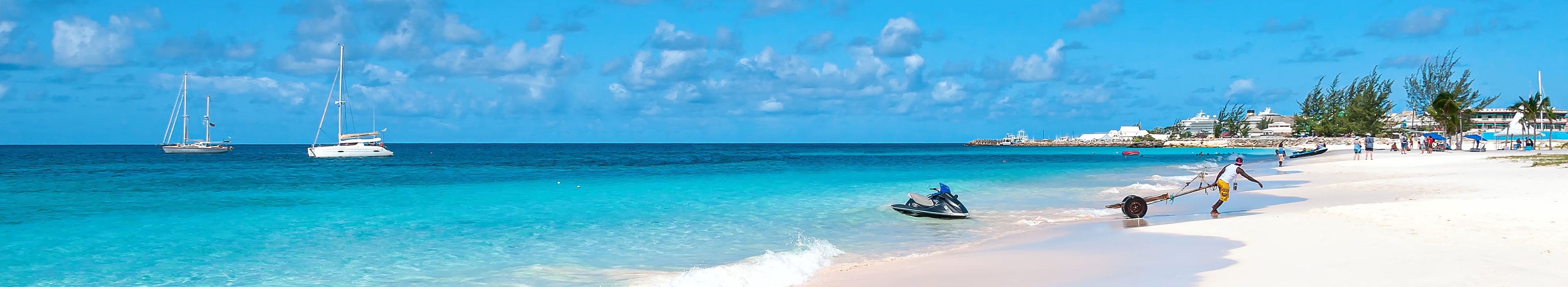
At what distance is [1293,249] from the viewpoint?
8.70 meters

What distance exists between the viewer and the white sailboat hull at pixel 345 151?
195ft

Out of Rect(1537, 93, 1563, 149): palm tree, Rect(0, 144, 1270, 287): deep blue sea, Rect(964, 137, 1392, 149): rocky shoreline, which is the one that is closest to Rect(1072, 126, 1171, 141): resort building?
Rect(964, 137, 1392, 149): rocky shoreline

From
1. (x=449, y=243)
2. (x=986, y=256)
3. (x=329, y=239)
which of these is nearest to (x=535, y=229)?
(x=449, y=243)

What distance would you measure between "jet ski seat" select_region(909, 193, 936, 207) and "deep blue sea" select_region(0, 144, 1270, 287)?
334 mm

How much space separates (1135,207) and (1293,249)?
456 cm

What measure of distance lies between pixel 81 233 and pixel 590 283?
34.8 feet

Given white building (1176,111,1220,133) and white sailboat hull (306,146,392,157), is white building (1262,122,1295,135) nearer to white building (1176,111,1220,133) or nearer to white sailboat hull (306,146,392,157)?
white building (1176,111,1220,133)

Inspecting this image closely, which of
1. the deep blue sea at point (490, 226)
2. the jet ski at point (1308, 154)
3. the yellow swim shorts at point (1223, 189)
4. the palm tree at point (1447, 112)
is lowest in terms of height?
the deep blue sea at point (490, 226)

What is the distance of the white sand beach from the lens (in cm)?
707

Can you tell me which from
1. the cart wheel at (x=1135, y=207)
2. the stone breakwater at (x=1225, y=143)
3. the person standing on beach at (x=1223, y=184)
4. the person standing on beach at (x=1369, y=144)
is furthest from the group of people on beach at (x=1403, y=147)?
the stone breakwater at (x=1225, y=143)

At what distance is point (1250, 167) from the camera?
128ft

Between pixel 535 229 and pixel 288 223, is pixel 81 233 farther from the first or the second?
pixel 535 229

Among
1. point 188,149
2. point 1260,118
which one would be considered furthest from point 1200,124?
point 188,149

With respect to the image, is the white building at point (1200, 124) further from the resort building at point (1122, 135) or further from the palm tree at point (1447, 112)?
the palm tree at point (1447, 112)
